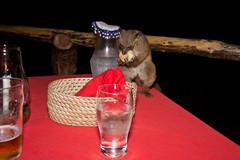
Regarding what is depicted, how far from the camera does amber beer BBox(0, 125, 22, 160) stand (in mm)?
779

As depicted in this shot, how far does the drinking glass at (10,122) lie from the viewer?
79 centimetres

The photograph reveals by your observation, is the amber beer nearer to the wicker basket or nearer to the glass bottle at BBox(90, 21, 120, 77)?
the wicker basket

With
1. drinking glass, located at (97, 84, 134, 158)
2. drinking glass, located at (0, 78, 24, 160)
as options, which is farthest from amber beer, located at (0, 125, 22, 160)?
drinking glass, located at (97, 84, 134, 158)

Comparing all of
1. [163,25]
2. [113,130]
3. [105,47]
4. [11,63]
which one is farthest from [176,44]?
[163,25]

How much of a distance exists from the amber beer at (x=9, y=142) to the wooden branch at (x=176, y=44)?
1690 millimetres

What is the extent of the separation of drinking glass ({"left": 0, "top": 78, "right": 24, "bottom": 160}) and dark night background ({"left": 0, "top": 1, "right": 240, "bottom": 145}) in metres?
4.39

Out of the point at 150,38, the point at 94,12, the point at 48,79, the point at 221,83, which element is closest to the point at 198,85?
the point at 221,83

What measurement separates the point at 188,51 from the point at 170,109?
1.07 m

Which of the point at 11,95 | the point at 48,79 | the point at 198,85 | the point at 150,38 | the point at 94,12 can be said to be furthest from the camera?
the point at 94,12

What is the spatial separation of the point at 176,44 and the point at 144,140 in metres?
1.47

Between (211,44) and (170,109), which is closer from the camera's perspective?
(170,109)

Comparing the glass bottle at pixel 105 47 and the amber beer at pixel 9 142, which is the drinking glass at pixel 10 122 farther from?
the glass bottle at pixel 105 47

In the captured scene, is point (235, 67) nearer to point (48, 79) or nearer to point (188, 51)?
point (188, 51)

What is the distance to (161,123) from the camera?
1.18 metres
